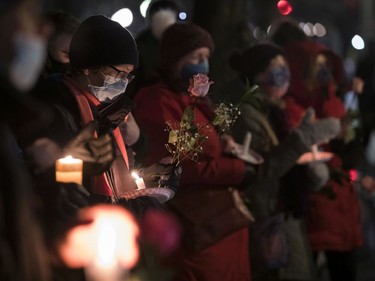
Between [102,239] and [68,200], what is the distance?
1.76 ft

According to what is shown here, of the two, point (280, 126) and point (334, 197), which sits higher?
point (280, 126)

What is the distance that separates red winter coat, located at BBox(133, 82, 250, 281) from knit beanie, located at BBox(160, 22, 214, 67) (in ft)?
0.69

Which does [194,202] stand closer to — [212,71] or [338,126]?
[338,126]

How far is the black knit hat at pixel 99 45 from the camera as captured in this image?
18.2 feet

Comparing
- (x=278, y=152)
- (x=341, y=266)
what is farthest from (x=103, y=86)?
(x=341, y=266)

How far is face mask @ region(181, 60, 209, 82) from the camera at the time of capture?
24.1 feet

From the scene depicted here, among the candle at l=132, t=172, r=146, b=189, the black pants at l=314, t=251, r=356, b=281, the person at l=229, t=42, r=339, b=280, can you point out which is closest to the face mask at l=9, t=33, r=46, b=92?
the candle at l=132, t=172, r=146, b=189

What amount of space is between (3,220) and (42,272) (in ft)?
0.71

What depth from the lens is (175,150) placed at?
6309 millimetres

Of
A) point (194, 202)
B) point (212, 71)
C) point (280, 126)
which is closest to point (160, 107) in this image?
point (194, 202)

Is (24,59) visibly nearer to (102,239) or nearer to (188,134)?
(102,239)

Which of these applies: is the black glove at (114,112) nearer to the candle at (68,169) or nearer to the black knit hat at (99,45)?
the black knit hat at (99,45)

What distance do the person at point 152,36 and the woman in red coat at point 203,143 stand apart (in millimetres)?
1377

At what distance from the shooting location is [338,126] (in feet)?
29.6
